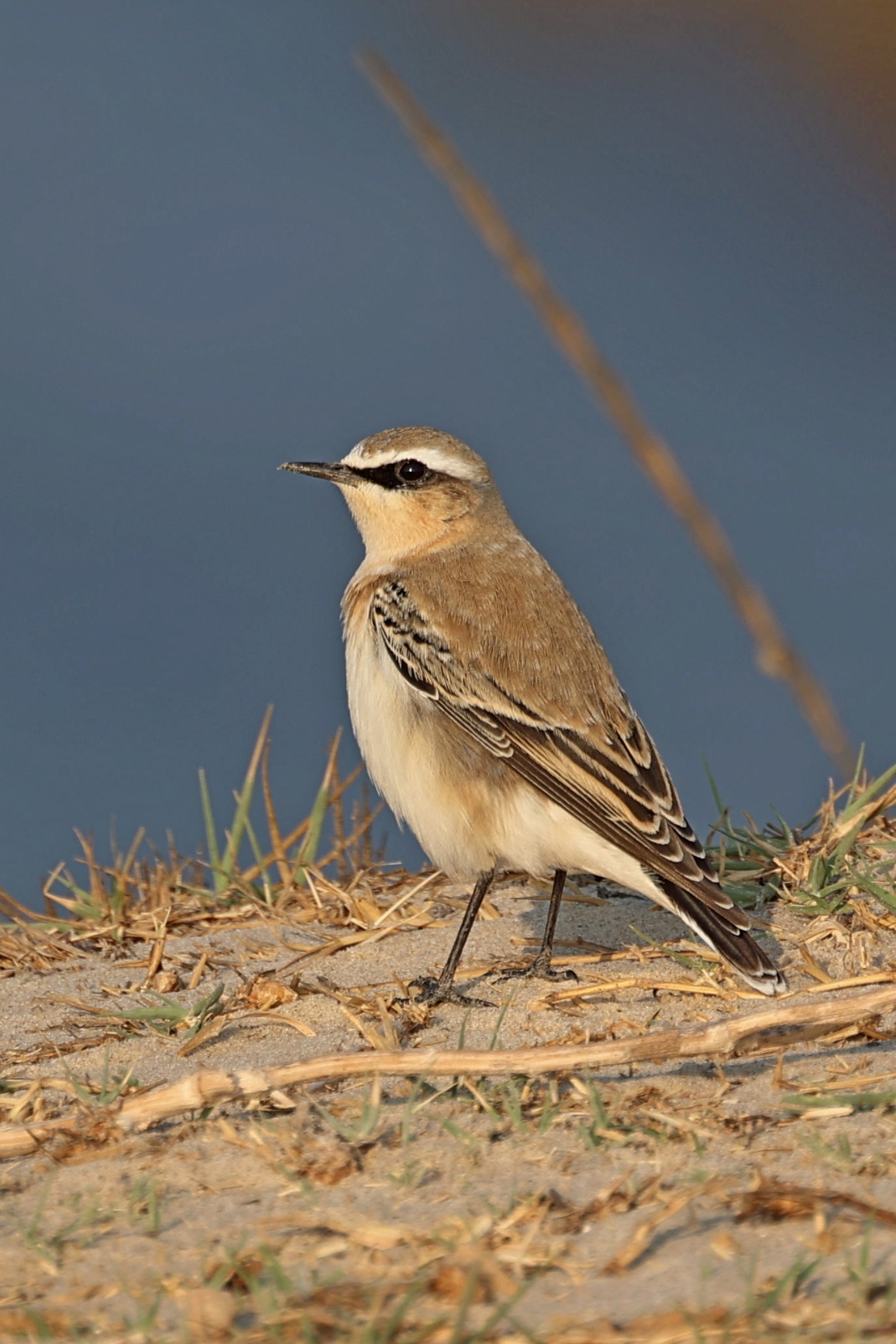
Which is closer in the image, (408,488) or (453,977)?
(453,977)

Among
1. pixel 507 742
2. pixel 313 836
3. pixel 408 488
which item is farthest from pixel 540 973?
pixel 408 488

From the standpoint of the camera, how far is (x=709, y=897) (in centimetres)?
504

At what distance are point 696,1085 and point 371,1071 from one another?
903mm

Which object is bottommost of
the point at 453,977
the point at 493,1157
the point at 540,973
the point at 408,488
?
the point at 540,973

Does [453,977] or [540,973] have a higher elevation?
[453,977]

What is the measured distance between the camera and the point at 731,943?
4719 millimetres

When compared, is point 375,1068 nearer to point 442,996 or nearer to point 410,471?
point 442,996

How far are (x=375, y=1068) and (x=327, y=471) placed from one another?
3.97m

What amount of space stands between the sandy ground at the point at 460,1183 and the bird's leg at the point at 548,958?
1.27ft

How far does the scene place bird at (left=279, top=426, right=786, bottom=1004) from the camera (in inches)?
212

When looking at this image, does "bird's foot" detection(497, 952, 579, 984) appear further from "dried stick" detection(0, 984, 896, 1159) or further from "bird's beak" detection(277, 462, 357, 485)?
"bird's beak" detection(277, 462, 357, 485)

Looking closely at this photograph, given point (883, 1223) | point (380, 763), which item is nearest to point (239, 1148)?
point (883, 1223)

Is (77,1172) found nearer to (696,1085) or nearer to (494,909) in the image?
(696,1085)

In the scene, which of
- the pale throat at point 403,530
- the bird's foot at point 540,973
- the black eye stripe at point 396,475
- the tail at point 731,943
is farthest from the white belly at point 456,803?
the black eye stripe at point 396,475
